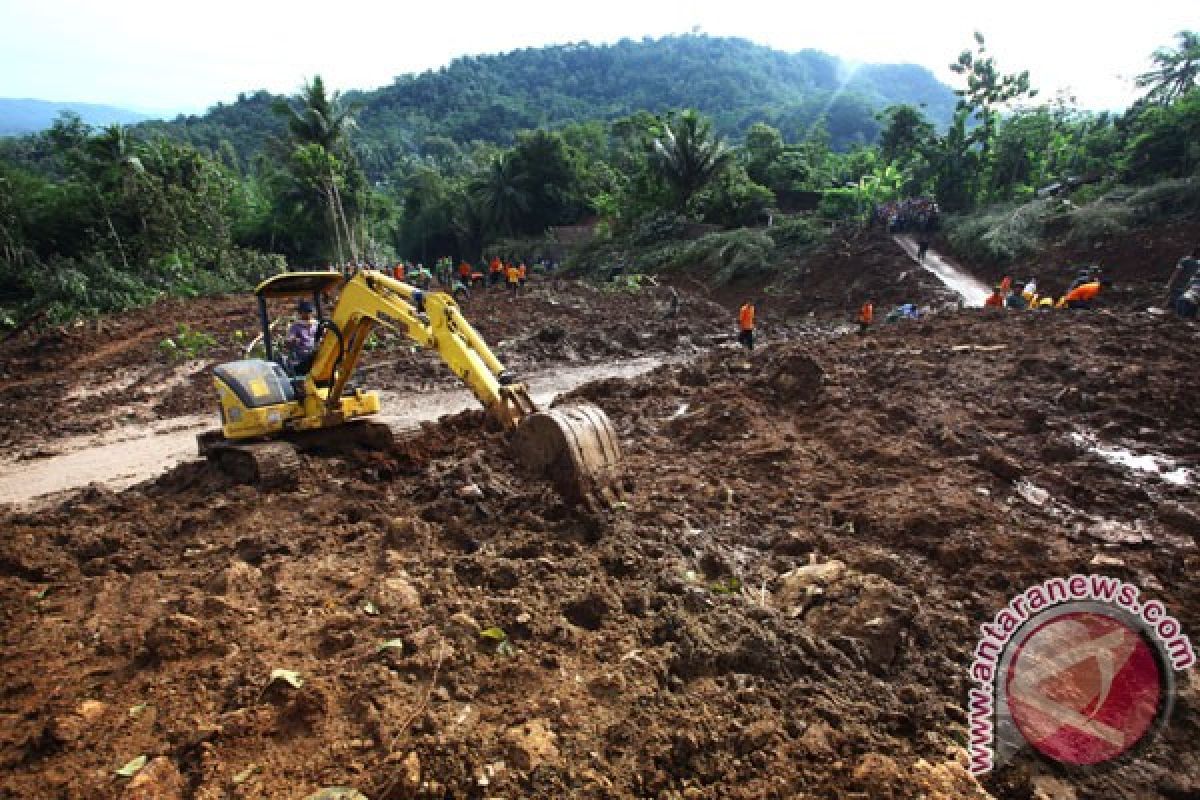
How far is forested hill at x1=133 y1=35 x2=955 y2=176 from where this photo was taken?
114m

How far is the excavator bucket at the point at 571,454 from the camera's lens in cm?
527

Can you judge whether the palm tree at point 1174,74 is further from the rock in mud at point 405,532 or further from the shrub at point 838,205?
the rock in mud at point 405,532

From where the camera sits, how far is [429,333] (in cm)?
576

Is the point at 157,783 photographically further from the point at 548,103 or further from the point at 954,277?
the point at 548,103

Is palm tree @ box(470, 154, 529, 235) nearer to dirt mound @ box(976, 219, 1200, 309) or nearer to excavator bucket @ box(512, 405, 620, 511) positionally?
dirt mound @ box(976, 219, 1200, 309)

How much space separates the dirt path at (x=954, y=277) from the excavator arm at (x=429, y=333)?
58.1 ft

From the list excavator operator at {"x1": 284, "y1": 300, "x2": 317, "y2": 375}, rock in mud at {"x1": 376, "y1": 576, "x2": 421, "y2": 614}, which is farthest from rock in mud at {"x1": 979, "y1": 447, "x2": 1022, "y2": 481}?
excavator operator at {"x1": 284, "y1": 300, "x2": 317, "y2": 375}

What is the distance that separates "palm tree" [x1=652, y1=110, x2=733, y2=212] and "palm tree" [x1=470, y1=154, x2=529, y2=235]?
15.1 metres

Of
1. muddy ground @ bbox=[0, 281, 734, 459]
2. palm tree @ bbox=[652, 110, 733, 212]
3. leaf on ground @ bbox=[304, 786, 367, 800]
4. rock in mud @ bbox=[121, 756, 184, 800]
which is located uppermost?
palm tree @ bbox=[652, 110, 733, 212]

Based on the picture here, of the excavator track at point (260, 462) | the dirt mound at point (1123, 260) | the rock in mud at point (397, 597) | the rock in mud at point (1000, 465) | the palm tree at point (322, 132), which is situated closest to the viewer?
the rock in mud at point (397, 597)

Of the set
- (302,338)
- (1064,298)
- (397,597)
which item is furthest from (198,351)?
(1064,298)

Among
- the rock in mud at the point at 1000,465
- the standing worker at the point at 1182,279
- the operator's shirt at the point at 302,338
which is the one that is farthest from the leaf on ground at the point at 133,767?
the standing worker at the point at 1182,279

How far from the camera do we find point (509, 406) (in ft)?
18.1

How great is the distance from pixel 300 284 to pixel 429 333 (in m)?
2.42
